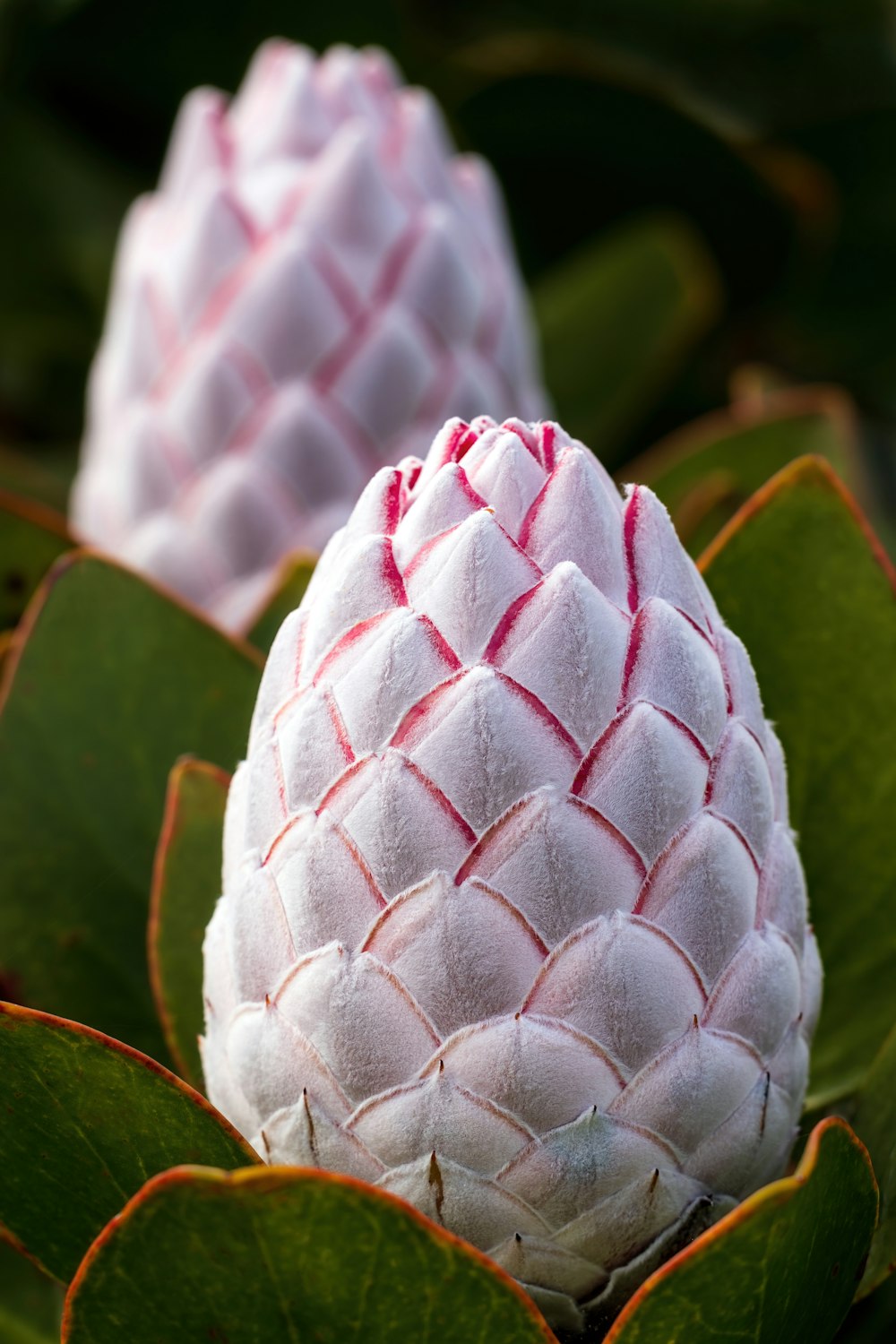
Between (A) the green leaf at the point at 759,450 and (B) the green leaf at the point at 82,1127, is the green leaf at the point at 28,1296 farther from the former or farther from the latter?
(A) the green leaf at the point at 759,450

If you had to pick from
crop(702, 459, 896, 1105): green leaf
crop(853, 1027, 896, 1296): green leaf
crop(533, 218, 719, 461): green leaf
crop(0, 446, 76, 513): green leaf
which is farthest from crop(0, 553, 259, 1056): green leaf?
crop(533, 218, 719, 461): green leaf

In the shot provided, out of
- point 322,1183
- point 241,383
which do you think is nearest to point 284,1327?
point 322,1183

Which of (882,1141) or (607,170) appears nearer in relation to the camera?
(882,1141)

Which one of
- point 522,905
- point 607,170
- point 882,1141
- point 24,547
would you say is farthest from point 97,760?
point 607,170

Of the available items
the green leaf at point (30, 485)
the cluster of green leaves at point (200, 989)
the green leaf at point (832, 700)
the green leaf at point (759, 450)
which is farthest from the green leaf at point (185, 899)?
the green leaf at point (30, 485)

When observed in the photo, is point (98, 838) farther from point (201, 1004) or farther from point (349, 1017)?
point (349, 1017)

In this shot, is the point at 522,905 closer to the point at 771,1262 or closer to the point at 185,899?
the point at 771,1262
